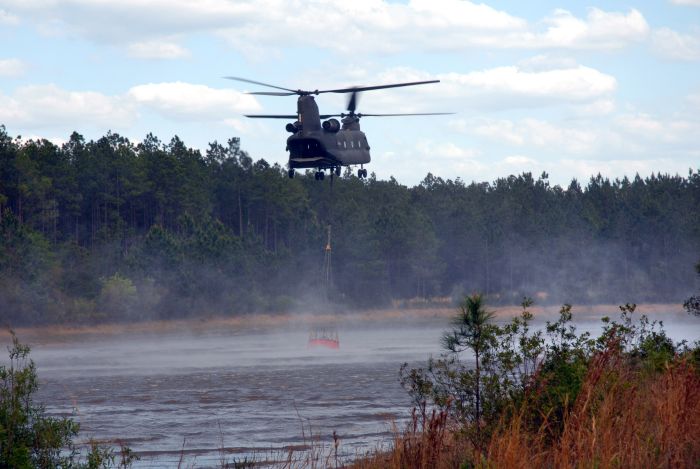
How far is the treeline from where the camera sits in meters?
86.4

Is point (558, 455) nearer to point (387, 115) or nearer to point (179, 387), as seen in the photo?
point (387, 115)

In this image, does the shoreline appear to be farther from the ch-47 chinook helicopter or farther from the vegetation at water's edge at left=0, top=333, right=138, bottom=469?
the vegetation at water's edge at left=0, top=333, right=138, bottom=469

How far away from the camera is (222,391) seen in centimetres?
4575

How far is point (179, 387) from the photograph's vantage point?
159 feet

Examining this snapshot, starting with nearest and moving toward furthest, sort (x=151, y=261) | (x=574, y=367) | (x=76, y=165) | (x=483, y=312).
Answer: (x=574, y=367) < (x=483, y=312) < (x=151, y=261) < (x=76, y=165)

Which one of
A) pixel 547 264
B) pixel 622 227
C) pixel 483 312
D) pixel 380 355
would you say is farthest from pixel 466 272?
pixel 483 312

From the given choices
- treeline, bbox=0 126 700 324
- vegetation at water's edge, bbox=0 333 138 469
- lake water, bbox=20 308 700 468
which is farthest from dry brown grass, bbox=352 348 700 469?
treeline, bbox=0 126 700 324

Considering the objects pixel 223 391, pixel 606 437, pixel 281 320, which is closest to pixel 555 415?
pixel 606 437

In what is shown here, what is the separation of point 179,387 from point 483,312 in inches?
1467

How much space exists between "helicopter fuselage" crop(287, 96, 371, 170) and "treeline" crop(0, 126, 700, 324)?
41660mm

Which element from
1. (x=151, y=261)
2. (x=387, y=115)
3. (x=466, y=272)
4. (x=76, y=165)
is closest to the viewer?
(x=387, y=115)

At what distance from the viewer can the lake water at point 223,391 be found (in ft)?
95.0

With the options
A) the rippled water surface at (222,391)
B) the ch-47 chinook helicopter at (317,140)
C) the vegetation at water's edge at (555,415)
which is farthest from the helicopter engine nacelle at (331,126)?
the vegetation at water's edge at (555,415)

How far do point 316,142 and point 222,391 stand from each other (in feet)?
42.6
